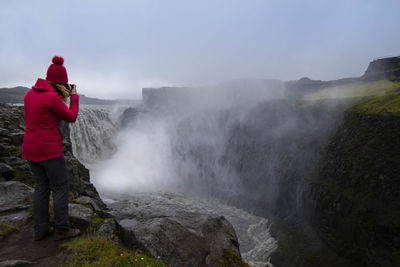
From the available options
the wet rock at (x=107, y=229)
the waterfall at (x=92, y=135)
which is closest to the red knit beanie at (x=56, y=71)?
the wet rock at (x=107, y=229)

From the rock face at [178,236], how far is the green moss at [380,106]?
67.0 feet

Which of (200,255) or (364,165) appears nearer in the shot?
(200,255)

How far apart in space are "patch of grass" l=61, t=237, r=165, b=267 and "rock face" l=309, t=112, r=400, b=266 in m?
16.9

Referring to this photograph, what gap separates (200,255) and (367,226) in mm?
15449

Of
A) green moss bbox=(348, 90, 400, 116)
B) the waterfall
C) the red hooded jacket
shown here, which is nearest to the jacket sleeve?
the red hooded jacket

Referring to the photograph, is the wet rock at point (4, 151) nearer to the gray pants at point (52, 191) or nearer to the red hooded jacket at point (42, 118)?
the gray pants at point (52, 191)

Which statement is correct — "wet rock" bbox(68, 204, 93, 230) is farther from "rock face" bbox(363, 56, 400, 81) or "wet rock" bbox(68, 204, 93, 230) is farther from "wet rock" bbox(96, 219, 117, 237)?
"rock face" bbox(363, 56, 400, 81)

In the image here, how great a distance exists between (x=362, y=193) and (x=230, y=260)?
52.7 feet

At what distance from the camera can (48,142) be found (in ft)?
16.6

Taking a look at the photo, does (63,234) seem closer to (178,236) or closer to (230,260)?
(178,236)

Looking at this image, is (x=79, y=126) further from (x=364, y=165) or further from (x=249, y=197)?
(x=364, y=165)

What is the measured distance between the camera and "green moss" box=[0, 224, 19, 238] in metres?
5.99

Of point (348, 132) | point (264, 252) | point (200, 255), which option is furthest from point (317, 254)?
point (200, 255)

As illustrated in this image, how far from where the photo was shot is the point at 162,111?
59.7 metres
